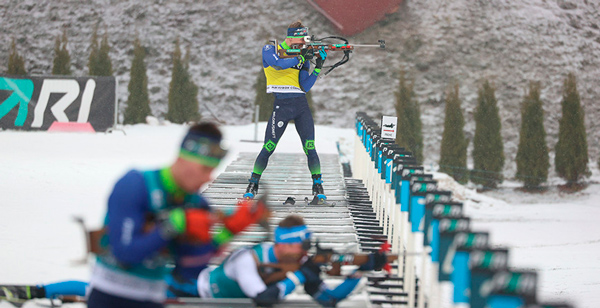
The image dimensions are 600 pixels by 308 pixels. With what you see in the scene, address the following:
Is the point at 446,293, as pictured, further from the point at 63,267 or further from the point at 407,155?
the point at 63,267

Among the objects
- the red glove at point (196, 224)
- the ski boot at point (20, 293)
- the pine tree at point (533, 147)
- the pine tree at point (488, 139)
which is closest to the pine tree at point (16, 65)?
the pine tree at point (488, 139)

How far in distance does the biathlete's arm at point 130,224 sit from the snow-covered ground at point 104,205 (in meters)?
2.61

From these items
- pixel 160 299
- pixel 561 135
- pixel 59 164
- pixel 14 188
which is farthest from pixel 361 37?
pixel 160 299

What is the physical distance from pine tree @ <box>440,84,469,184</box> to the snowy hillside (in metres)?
1.36

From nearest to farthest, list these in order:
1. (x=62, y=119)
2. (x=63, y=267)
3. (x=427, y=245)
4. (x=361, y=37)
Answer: (x=427, y=245)
(x=63, y=267)
(x=62, y=119)
(x=361, y=37)

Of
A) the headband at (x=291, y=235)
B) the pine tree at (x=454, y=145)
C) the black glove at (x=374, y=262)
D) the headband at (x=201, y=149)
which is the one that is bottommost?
the pine tree at (x=454, y=145)

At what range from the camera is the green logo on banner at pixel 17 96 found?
15.4 meters

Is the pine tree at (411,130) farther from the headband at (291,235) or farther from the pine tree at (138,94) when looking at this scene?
the headband at (291,235)

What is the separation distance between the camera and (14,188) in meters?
9.81

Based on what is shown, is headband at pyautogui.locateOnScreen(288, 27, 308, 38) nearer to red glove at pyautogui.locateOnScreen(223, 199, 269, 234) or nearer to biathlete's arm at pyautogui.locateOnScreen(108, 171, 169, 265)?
red glove at pyautogui.locateOnScreen(223, 199, 269, 234)

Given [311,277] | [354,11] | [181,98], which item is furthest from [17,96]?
[311,277]

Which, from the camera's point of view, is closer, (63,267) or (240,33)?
(63,267)

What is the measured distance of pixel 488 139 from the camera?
18578 millimetres

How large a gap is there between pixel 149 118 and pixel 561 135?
11.8 m
